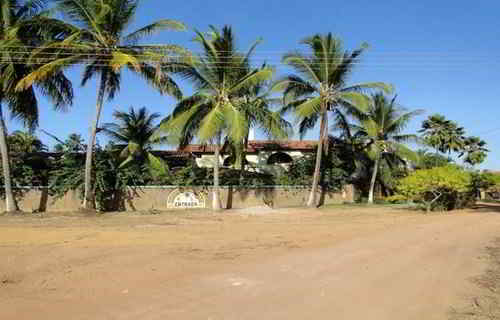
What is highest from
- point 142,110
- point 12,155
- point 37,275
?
point 142,110

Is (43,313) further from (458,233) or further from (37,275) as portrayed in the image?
(458,233)

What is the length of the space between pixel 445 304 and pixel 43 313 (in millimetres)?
5064

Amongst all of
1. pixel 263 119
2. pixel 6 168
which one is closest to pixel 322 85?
pixel 263 119

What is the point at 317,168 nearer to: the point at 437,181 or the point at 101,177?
the point at 437,181

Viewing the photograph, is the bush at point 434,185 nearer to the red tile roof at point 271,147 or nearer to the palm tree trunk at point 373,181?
the palm tree trunk at point 373,181

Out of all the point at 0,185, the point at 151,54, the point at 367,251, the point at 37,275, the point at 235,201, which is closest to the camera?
the point at 37,275

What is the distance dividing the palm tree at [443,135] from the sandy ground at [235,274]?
30488 mm

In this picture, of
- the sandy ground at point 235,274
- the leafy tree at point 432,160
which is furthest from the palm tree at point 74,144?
the leafy tree at point 432,160

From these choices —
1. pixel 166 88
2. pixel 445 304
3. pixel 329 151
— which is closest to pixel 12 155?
pixel 166 88

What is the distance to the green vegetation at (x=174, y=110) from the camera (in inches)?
828

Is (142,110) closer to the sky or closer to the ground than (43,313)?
closer to the sky

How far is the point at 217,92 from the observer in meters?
24.2

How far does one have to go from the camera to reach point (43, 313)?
5.40 metres

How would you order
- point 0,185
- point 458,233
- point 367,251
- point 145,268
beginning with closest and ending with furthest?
point 145,268, point 367,251, point 458,233, point 0,185
